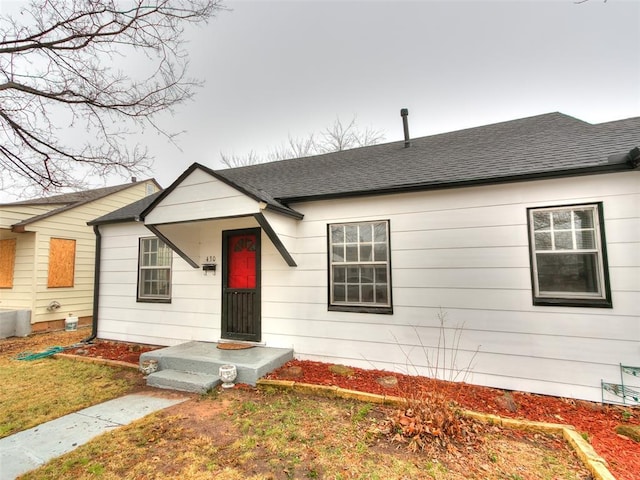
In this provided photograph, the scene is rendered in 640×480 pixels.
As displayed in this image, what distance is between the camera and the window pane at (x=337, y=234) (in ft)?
17.4

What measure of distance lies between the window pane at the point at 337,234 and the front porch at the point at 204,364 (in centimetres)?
220

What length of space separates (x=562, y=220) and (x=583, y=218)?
23 centimetres

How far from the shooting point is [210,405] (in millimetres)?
3863

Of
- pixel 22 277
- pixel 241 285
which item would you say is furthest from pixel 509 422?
pixel 22 277

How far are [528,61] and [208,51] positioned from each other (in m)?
7.97

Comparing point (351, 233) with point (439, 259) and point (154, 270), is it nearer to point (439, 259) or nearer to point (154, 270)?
point (439, 259)

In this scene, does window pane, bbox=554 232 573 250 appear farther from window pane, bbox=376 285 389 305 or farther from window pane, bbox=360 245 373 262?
window pane, bbox=360 245 373 262

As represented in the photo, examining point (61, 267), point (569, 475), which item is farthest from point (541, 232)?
point (61, 267)

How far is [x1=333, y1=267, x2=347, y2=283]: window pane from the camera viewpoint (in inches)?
207

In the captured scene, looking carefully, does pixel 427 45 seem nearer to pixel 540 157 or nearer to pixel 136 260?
pixel 540 157

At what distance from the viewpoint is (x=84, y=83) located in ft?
14.1

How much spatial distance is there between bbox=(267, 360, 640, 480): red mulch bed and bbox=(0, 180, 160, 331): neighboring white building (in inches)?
331

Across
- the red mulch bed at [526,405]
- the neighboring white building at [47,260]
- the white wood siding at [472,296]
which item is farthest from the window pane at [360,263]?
the neighboring white building at [47,260]

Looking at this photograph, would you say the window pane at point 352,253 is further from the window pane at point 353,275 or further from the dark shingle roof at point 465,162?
the dark shingle roof at point 465,162
